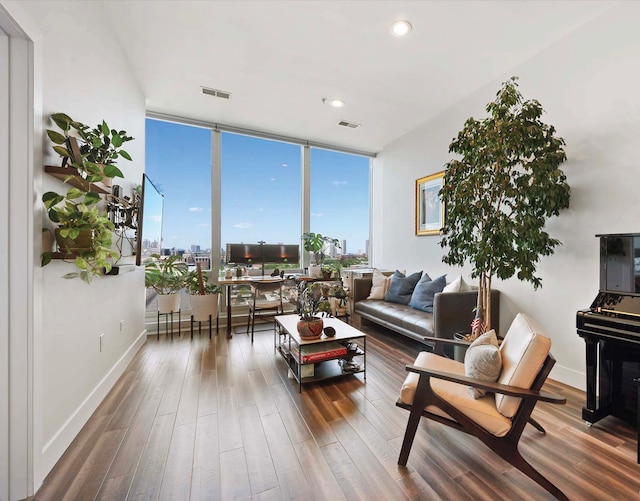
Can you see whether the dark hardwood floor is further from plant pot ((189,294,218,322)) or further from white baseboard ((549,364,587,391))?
plant pot ((189,294,218,322))

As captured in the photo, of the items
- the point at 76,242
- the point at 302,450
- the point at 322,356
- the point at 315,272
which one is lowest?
the point at 302,450

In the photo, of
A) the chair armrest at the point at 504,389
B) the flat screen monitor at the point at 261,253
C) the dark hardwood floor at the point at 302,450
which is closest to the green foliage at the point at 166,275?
the flat screen monitor at the point at 261,253

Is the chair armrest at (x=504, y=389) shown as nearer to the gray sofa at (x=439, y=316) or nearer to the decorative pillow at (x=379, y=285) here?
the gray sofa at (x=439, y=316)

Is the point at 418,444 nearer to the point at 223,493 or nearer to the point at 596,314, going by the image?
the point at 223,493

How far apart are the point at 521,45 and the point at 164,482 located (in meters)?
4.33

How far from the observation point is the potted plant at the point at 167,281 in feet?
12.1

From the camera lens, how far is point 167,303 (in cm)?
376

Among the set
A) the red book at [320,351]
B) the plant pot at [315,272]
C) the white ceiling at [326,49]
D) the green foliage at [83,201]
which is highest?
the white ceiling at [326,49]

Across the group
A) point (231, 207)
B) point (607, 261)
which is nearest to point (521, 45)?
point (607, 261)

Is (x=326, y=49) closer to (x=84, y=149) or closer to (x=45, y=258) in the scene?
(x=84, y=149)

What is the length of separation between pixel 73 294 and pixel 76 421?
82cm

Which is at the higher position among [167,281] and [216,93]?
[216,93]

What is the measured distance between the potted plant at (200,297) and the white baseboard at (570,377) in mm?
3977

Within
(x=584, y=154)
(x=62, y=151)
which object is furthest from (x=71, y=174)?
(x=584, y=154)
